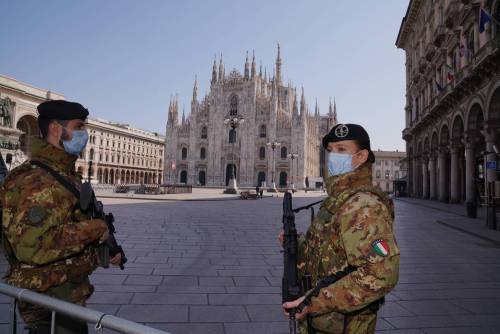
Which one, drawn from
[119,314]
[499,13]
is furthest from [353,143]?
[499,13]

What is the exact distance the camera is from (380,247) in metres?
1.58

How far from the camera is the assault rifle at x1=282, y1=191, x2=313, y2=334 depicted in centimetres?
176

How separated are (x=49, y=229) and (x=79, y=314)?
0.54 m

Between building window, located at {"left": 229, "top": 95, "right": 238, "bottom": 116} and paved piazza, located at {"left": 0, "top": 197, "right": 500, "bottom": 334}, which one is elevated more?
building window, located at {"left": 229, "top": 95, "right": 238, "bottom": 116}

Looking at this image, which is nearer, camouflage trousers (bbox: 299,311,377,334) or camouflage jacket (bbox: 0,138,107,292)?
camouflage trousers (bbox: 299,311,377,334)

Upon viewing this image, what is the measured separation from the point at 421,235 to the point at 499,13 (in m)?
11.0

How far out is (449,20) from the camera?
63.8 ft

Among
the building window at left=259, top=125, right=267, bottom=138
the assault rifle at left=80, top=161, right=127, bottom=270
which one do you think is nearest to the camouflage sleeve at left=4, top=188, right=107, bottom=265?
the assault rifle at left=80, top=161, right=127, bottom=270

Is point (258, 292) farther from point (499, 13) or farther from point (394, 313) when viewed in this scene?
point (499, 13)

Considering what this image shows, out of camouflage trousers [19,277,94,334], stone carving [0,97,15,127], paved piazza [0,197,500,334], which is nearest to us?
camouflage trousers [19,277,94,334]

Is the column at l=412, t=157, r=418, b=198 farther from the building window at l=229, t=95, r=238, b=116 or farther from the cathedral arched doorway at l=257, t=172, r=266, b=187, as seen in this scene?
Answer: the building window at l=229, t=95, r=238, b=116

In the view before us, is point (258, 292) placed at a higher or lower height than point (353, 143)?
lower

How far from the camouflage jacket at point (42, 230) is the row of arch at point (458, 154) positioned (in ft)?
43.3

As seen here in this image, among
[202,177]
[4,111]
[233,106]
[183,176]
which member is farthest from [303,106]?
[4,111]
